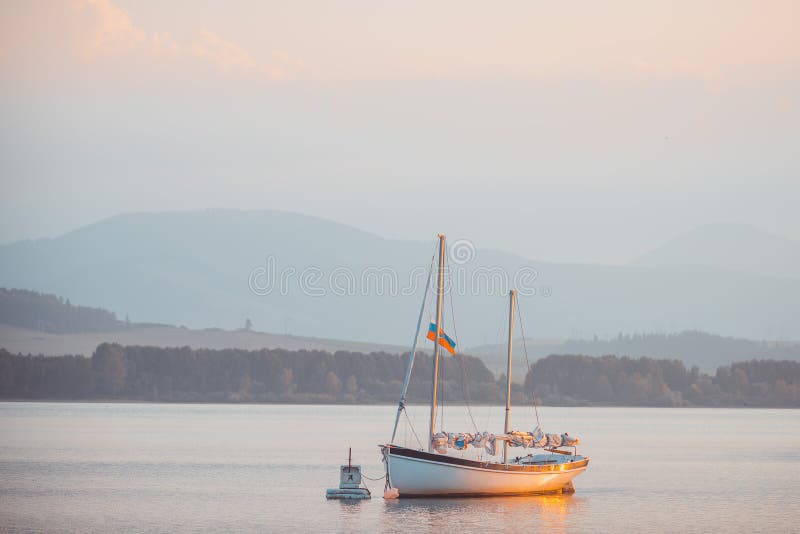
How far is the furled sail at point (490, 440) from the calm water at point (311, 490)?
109 inches

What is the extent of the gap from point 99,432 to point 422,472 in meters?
89.9

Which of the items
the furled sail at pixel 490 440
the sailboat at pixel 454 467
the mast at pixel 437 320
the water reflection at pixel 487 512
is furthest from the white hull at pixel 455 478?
the mast at pixel 437 320

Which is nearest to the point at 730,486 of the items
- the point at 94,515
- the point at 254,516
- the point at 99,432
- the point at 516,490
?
the point at 516,490

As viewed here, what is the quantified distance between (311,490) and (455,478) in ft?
42.1

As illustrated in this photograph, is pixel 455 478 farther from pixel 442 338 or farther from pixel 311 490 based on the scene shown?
pixel 311 490

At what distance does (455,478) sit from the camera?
66.4 metres

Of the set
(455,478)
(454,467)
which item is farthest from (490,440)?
(454,467)

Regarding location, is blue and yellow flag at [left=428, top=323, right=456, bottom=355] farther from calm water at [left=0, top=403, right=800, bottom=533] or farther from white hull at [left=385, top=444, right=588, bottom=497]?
calm water at [left=0, top=403, right=800, bottom=533]

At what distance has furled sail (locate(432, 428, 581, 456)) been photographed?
216ft

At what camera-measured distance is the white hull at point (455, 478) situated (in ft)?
214

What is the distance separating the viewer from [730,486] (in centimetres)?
8562

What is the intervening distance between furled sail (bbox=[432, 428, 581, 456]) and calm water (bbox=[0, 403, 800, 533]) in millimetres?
2770

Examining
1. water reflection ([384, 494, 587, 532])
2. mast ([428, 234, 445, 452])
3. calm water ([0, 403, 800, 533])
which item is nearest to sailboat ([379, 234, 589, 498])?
mast ([428, 234, 445, 452])

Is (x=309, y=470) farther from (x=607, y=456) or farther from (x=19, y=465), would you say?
(x=607, y=456)
